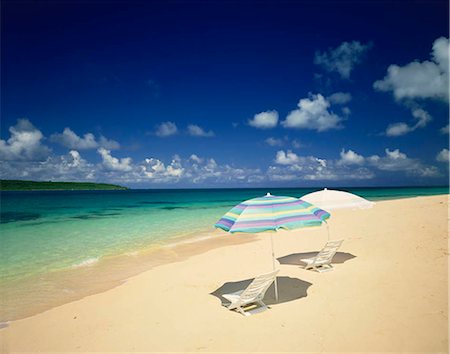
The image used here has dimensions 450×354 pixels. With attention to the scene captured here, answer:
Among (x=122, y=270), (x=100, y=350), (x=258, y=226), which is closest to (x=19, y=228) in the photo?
(x=122, y=270)

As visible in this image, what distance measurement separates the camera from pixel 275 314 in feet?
19.0

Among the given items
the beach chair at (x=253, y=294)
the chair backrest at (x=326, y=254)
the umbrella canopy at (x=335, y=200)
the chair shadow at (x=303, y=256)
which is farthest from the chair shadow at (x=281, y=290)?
the umbrella canopy at (x=335, y=200)

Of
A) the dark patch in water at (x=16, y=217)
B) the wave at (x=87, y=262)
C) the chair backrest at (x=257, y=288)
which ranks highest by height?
the chair backrest at (x=257, y=288)

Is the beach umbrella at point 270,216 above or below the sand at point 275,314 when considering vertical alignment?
above

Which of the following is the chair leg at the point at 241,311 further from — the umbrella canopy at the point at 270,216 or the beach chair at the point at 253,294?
the umbrella canopy at the point at 270,216

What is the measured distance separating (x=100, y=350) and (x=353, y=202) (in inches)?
336

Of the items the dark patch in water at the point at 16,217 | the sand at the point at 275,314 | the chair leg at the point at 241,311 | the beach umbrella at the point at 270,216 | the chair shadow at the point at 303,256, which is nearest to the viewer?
the sand at the point at 275,314

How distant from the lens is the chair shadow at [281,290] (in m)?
6.56

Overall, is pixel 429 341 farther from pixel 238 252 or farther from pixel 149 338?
pixel 238 252

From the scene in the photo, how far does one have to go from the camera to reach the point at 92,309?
6.81 metres

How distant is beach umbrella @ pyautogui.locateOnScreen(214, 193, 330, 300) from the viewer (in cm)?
556

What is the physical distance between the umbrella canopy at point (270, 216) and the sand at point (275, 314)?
1724 millimetres

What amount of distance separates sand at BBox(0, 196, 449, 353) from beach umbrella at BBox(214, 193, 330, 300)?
5.64 feet

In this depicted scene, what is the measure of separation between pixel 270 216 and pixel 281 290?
7.97ft
